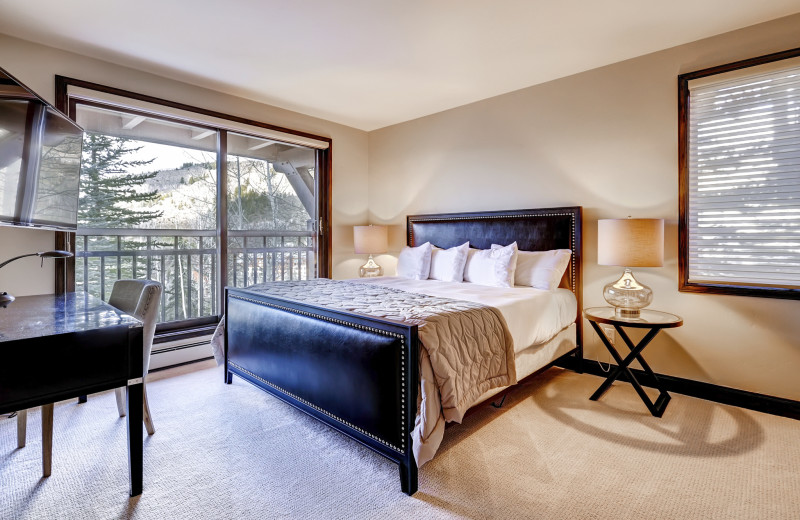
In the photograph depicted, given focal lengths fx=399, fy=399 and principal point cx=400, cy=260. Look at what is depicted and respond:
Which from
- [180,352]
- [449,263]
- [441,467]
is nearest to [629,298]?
[449,263]

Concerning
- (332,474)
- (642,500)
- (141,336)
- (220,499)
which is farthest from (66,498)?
(642,500)

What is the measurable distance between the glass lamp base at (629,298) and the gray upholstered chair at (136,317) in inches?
115

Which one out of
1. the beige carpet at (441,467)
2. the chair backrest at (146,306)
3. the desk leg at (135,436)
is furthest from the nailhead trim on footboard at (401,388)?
the desk leg at (135,436)

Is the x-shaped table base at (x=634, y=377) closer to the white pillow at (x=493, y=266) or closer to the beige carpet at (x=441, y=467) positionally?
the beige carpet at (x=441, y=467)

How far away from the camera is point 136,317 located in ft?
7.18

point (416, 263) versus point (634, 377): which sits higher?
point (416, 263)

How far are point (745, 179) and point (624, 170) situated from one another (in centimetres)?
77

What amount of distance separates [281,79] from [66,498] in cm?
328

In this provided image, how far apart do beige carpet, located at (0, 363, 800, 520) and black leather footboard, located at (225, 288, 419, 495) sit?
19 centimetres

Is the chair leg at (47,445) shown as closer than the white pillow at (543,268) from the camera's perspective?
Yes

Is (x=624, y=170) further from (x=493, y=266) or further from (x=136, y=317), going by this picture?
(x=136, y=317)

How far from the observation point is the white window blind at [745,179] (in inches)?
102

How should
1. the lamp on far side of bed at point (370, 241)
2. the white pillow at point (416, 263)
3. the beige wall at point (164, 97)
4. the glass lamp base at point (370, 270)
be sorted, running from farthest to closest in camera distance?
1. the glass lamp base at point (370, 270)
2. the lamp on far side of bed at point (370, 241)
3. the white pillow at point (416, 263)
4. the beige wall at point (164, 97)

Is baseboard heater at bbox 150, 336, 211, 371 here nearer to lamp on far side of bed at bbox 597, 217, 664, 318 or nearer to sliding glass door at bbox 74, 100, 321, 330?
sliding glass door at bbox 74, 100, 321, 330
